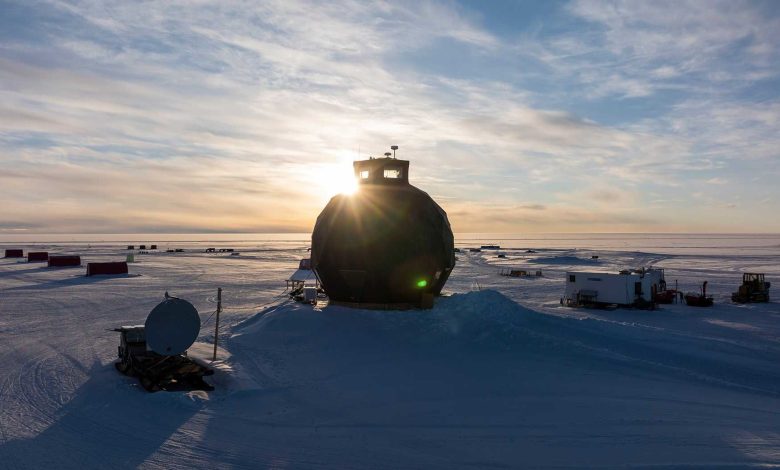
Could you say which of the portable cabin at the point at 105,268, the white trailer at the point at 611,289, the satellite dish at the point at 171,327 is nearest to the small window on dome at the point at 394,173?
the satellite dish at the point at 171,327

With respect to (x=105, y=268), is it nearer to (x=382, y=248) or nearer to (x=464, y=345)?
(x=382, y=248)

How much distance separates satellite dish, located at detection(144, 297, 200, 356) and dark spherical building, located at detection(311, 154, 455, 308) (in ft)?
26.7

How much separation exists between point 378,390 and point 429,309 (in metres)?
8.06

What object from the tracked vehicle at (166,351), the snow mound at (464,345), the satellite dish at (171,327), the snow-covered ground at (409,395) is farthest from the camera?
the snow mound at (464,345)

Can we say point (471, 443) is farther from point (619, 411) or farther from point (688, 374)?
point (688, 374)

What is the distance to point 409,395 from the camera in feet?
52.2

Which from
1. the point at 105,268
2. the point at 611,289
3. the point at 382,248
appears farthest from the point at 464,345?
the point at 105,268

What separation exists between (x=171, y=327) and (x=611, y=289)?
2908 cm

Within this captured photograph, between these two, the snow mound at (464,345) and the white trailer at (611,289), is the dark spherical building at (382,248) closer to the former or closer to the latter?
the snow mound at (464,345)

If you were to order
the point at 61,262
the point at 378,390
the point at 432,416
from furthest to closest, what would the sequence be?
the point at 61,262
the point at 378,390
the point at 432,416

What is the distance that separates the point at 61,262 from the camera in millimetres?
67312

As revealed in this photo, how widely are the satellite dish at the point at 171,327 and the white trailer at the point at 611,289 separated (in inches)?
1070

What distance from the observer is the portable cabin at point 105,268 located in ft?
182

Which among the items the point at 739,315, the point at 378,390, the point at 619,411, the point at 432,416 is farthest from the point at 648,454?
the point at 739,315
